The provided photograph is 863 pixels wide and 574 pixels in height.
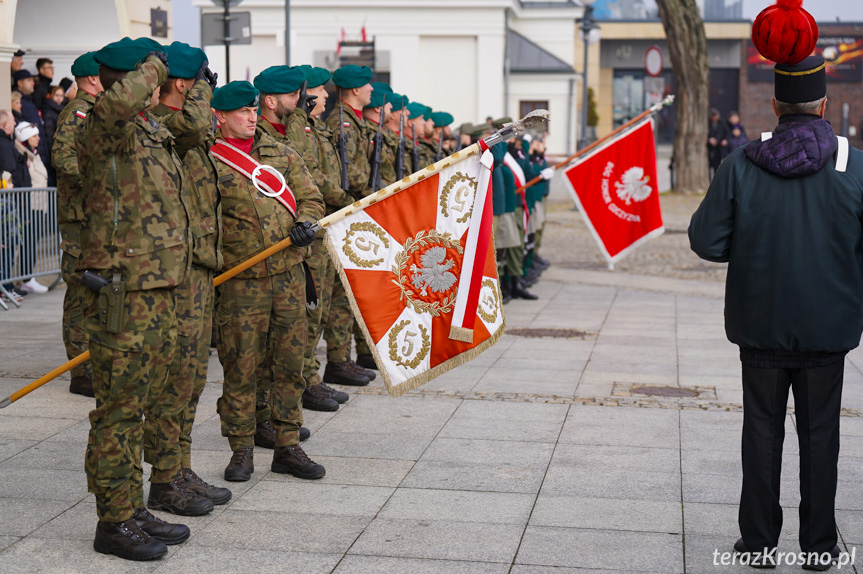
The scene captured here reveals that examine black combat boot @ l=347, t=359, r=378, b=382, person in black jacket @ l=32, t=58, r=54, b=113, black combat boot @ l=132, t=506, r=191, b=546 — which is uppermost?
person in black jacket @ l=32, t=58, r=54, b=113

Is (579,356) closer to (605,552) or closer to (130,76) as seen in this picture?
(605,552)

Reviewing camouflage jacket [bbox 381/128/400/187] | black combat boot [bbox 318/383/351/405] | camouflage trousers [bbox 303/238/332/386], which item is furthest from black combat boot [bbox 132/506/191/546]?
camouflage jacket [bbox 381/128/400/187]

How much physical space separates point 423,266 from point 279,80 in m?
1.42

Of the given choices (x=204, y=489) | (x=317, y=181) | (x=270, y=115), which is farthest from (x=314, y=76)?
(x=204, y=489)

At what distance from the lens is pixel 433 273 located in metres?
5.95

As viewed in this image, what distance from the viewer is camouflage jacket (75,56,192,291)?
15.2ft

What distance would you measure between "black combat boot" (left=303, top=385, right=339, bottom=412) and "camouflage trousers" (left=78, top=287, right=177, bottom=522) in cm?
269

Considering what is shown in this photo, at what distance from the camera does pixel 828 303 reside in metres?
4.57

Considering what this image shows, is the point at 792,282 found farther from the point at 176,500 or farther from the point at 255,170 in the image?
the point at 176,500

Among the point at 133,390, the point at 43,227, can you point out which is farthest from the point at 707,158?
the point at 133,390

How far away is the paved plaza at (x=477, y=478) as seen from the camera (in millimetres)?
4828

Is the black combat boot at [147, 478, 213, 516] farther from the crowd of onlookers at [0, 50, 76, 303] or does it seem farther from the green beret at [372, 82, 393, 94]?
the crowd of onlookers at [0, 50, 76, 303]

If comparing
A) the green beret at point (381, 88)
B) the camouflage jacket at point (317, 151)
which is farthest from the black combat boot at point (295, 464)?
Answer: the green beret at point (381, 88)

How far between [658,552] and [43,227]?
923 cm
